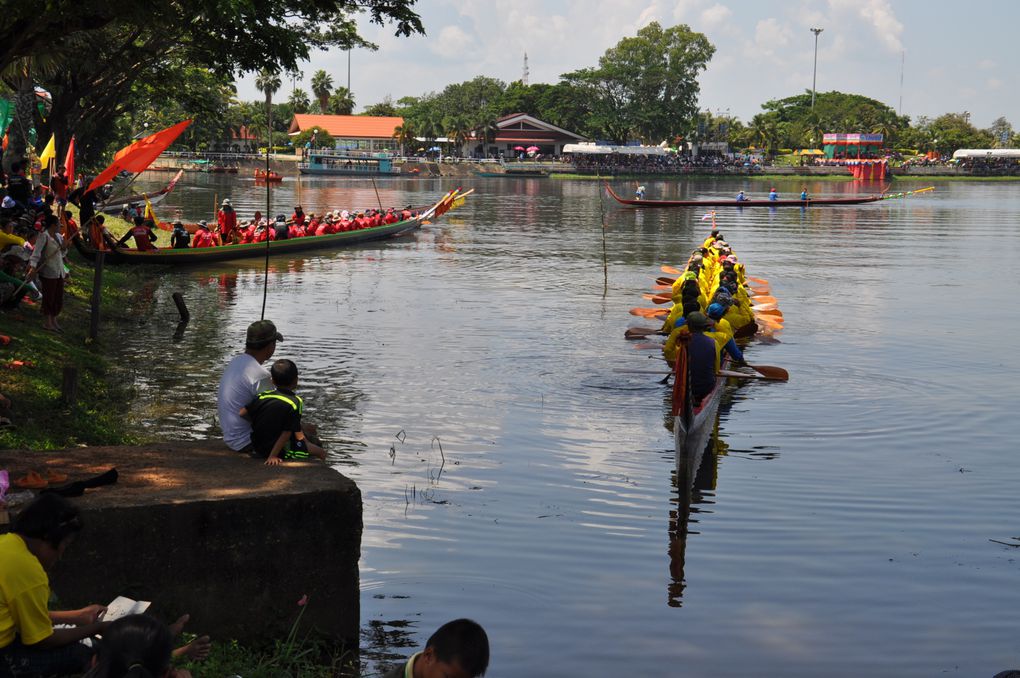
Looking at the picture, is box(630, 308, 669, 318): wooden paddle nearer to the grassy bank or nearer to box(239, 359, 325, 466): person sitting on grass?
the grassy bank

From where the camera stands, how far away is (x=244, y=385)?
7711 mm

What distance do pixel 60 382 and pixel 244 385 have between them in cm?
594

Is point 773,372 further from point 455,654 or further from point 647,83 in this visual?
point 647,83

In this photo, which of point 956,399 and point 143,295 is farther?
point 143,295

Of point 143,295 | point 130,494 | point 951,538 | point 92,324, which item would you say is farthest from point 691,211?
point 130,494

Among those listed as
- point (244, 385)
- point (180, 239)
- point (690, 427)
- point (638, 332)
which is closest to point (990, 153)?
point (180, 239)

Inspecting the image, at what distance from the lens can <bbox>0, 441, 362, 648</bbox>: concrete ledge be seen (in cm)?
621

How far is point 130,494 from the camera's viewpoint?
646 cm

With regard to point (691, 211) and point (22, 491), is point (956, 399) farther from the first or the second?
point (691, 211)

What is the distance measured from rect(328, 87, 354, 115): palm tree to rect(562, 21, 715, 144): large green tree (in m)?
24.1

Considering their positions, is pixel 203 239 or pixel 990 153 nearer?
pixel 203 239

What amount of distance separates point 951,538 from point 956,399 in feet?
22.0

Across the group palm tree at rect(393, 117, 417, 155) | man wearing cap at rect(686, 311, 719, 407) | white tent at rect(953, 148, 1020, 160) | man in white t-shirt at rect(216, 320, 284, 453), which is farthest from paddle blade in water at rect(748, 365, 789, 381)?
white tent at rect(953, 148, 1020, 160)

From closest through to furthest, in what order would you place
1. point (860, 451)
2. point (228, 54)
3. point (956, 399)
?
point (860, 451), point (956, 399), point (228, 54)
